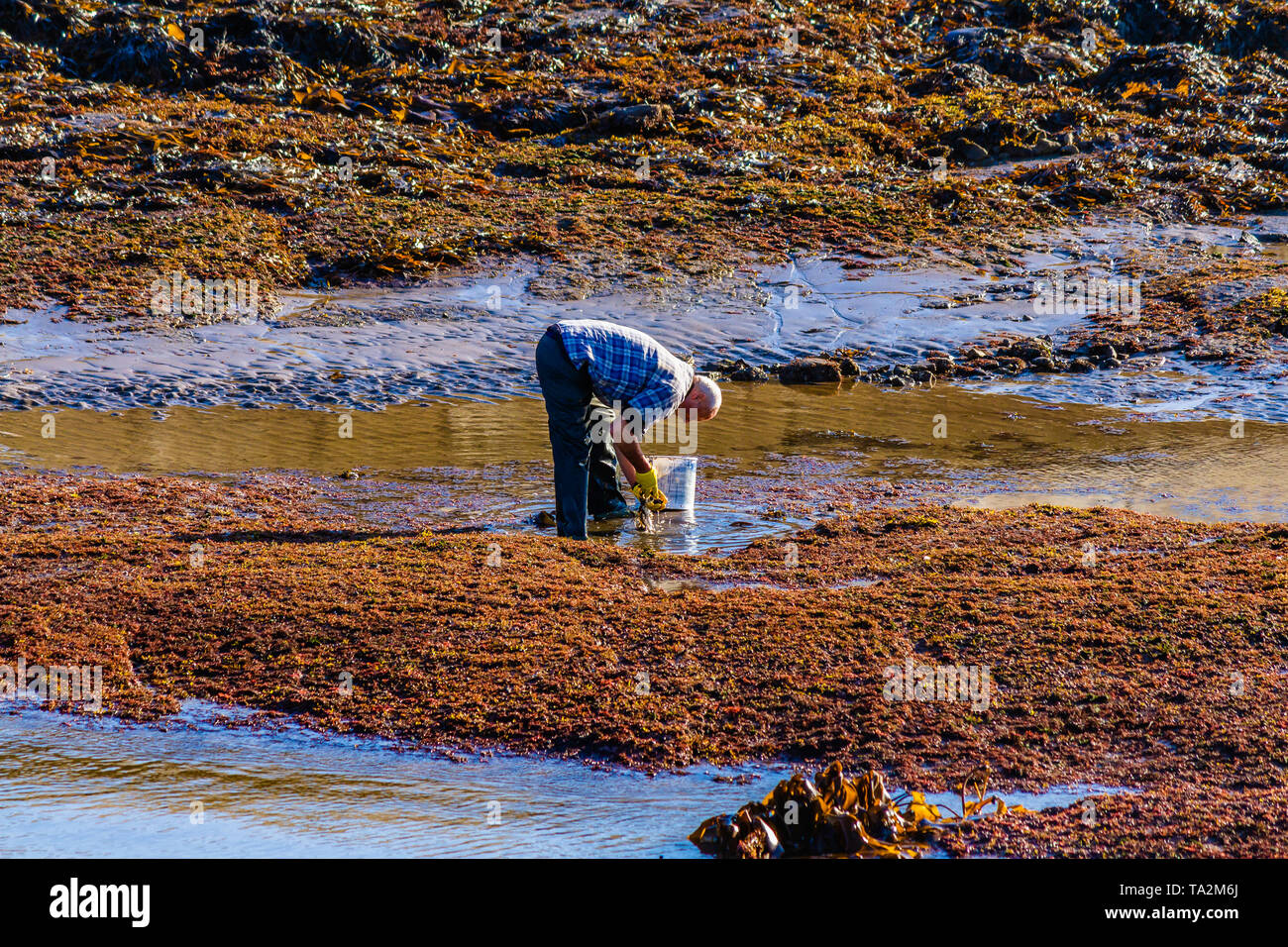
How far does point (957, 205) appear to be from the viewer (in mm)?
17875

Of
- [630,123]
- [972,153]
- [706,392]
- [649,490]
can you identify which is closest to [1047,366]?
[706,392]

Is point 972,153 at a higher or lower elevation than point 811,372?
higher

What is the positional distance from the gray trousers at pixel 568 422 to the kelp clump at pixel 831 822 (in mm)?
3209

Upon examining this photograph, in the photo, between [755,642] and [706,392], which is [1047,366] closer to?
[706,392]

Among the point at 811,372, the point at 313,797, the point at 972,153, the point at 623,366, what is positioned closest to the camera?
the point at 313,797

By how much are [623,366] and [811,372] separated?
590 centimetres

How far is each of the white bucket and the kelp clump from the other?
3.58 m

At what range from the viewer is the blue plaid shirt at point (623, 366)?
22.1 feet

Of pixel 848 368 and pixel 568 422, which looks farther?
pixel 848 368

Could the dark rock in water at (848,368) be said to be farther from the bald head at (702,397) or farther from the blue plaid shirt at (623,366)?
the blue plaid shirt at (623,366)

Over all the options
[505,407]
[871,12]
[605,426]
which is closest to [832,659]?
[605,426]

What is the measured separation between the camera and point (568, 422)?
6.91 m

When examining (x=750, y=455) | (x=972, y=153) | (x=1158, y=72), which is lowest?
(x=750, y=455)
